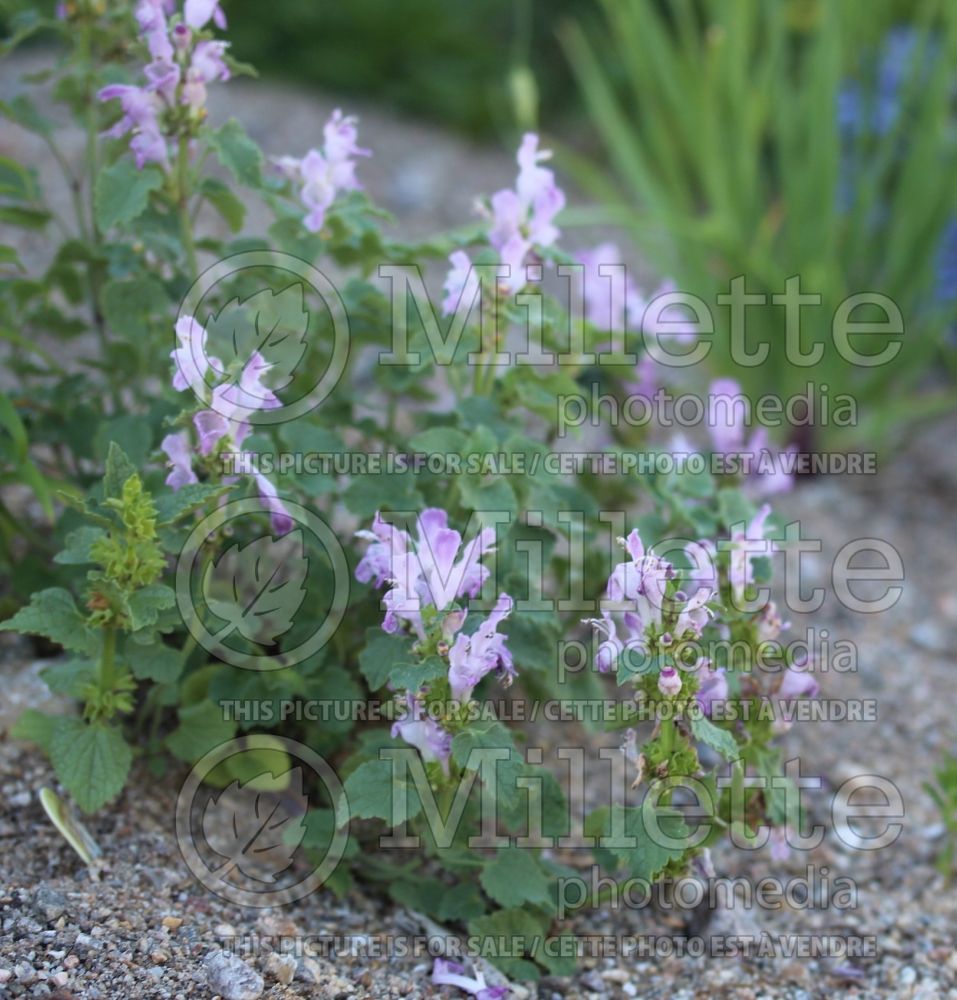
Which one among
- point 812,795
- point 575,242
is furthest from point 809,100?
point 812,795

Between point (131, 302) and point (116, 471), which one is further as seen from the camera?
point (131, 302)

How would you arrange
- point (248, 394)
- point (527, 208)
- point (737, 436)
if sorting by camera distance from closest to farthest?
point (248, 394) → point (527, 208) → point (737, 436)

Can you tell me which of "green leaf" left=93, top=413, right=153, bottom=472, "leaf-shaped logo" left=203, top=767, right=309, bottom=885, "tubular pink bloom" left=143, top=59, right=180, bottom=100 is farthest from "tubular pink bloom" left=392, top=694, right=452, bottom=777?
"tubular pink bloom" left=143, top=59, right=180, bottom=100

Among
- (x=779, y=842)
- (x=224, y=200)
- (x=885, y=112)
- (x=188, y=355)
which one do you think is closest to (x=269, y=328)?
(x=224, y=200)

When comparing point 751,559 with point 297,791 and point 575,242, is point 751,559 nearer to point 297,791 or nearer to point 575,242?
point 297,791

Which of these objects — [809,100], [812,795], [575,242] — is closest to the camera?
[812,795]

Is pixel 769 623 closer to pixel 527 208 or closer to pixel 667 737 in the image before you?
pixel 667 737

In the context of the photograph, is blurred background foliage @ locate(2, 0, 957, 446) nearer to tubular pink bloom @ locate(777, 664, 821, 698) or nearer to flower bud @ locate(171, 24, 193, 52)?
flower bud @ locate(171, 24, 193, 52)
